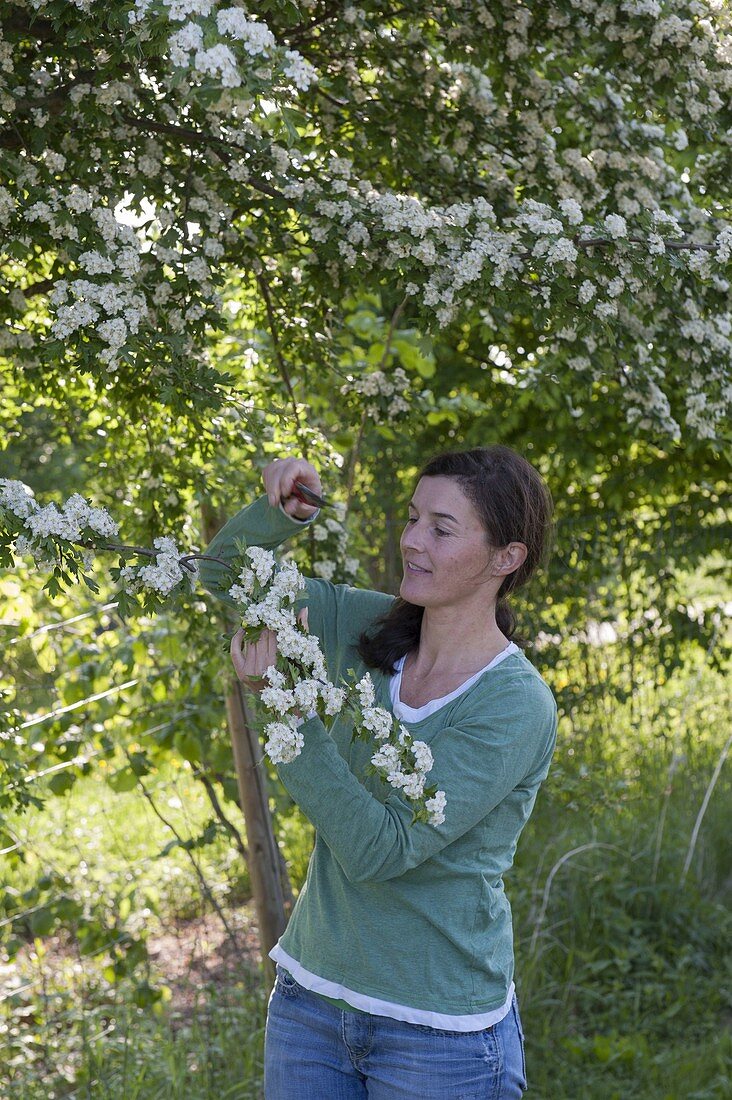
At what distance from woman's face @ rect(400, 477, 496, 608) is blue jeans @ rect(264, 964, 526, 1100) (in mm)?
736

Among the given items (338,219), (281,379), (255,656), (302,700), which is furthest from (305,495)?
(281,379)

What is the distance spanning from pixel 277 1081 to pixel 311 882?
0.34 meters

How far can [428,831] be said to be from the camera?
A: 1.82 metres

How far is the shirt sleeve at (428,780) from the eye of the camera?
176cm

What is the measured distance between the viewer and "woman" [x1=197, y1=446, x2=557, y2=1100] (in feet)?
6.05

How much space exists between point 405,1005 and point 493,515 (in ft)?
2.83

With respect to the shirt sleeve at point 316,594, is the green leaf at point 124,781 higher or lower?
lower

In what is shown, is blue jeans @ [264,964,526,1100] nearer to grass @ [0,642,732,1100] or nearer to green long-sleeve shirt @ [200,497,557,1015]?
green long-sleeve shirt @ [200,497,557,1015]

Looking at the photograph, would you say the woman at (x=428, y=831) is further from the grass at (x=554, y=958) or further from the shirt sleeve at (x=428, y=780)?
the grass at (x=554, y=958)

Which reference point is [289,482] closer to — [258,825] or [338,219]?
[338,219]

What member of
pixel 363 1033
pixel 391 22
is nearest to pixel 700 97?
pixel 391 22

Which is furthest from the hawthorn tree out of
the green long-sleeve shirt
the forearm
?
the green long-sleeve shirt

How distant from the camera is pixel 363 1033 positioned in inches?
78.6

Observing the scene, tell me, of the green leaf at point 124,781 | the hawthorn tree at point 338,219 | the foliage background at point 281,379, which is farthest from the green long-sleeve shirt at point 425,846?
the green leaf at point 124,781
